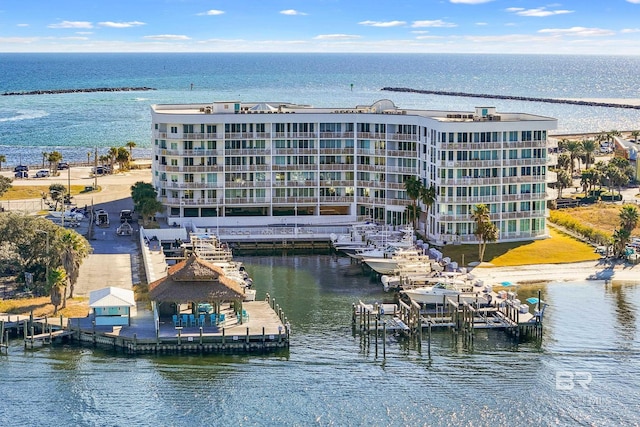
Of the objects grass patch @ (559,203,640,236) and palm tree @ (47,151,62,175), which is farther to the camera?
palm tree @ (47,151,62,175)

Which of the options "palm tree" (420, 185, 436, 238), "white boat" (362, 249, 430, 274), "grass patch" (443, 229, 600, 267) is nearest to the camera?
"white boat" (362, 249, 430, 274)

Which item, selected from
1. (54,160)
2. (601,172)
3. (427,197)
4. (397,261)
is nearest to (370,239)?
(427,197)

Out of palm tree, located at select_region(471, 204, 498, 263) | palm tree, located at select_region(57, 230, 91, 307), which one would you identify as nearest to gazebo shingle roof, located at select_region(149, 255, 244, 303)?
palm tree, located at select_region(57, 230, 91, 307)

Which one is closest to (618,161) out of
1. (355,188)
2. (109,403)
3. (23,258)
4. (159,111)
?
(355,188)

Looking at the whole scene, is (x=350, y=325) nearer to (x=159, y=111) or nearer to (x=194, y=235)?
(x=194, y=235)

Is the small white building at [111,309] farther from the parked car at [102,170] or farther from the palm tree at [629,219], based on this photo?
the parked car at [102,170]

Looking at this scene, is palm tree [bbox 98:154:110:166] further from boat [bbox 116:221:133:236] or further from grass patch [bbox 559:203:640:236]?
grass patch [bbox 559:203:640:236]

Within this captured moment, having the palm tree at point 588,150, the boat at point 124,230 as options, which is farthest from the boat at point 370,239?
the palm tree at point 588,150
